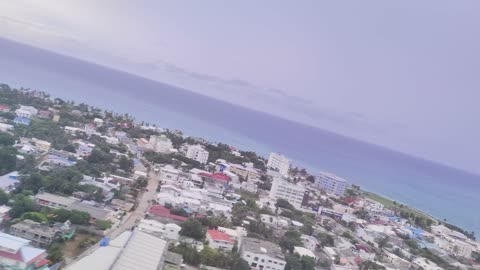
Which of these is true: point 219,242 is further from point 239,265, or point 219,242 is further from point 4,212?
point 4,212

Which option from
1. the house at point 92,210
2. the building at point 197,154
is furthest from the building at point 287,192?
the house at point 92,210

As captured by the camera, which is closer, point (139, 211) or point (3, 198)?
point (3, 198)

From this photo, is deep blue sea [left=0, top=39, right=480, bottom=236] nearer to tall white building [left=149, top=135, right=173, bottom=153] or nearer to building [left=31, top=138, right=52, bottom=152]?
tall white building [left=149, top=135, right=173, bottom=153]

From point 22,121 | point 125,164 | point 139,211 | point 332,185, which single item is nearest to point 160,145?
point 125,164

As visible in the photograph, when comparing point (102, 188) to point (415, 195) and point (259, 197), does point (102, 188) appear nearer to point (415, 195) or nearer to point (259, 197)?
point (259, 197)

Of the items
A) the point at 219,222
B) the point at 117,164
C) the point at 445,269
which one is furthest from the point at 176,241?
the point at 445,269

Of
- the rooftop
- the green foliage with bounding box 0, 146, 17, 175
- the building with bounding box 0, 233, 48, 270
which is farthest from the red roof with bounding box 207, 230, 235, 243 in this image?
the green foliage with bounding box 0, 146, 17, 175
